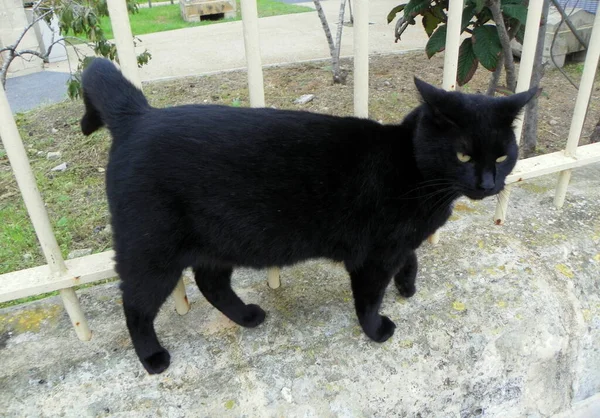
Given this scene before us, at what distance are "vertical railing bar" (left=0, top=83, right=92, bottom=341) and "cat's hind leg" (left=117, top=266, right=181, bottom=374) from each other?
21 centimetres

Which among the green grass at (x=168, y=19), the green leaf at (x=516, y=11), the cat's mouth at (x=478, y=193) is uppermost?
the green leaf at (x=516, y=11)

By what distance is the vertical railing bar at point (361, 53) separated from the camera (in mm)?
1520

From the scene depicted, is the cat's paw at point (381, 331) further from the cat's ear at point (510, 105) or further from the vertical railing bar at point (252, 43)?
the vertical railing bar at point (252, 43)

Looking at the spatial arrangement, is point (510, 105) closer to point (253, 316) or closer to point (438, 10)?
point (253, 316)

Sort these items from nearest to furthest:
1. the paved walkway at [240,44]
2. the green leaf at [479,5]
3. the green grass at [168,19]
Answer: the green leaf at [479,5], the paved walkway at [240,44], the green grass at [168,19]

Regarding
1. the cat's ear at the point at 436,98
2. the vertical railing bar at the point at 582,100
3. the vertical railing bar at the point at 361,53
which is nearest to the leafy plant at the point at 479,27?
the vertical railing bar at the point at 582,100

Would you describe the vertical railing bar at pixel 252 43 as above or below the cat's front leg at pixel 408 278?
above

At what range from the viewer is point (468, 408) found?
1.57 m

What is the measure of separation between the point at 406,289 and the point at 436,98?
0.74m

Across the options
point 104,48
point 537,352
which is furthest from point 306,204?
point 104,48

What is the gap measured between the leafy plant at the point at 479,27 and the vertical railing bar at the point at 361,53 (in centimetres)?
101

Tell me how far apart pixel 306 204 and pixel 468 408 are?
0.88 m

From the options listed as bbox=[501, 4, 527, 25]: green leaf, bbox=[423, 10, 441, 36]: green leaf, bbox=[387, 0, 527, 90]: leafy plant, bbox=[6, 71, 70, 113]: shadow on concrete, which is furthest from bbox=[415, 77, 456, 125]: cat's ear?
bbox=[6, 71, 70, 113]: shadow on concrete

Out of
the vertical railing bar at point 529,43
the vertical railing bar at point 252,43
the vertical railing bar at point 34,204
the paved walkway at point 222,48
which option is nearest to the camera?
the vertical railing bar at point 34,204
